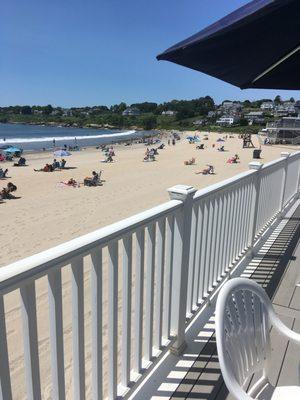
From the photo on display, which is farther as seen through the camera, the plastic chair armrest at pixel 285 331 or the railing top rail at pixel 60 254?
the plastic chair armrest at pixel 285 331

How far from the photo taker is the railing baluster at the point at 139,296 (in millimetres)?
2000

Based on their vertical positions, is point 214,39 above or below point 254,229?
above

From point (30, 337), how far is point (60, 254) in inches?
12.3

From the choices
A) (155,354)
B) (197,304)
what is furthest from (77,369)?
(197,304)

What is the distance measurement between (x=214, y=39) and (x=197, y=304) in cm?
215

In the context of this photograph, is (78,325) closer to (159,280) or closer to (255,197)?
(159,280)

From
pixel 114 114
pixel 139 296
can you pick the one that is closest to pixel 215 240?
pixel 139 296

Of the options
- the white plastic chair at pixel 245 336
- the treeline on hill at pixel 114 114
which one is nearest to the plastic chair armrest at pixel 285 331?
the white plastic chair at pixel 245 336

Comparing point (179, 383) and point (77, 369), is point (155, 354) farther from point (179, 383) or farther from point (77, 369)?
point (77, 369)

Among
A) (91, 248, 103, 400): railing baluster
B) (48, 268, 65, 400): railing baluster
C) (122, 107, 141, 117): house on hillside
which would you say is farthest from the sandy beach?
(122, 107, 141, 117): house on hillside

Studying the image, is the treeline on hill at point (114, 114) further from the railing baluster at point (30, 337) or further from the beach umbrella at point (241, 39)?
the railing baluster at point (30, 337)

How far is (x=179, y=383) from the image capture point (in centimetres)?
239

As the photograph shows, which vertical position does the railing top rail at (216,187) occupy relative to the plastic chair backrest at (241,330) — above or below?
A: above

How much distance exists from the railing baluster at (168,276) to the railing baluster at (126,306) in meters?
0.48
